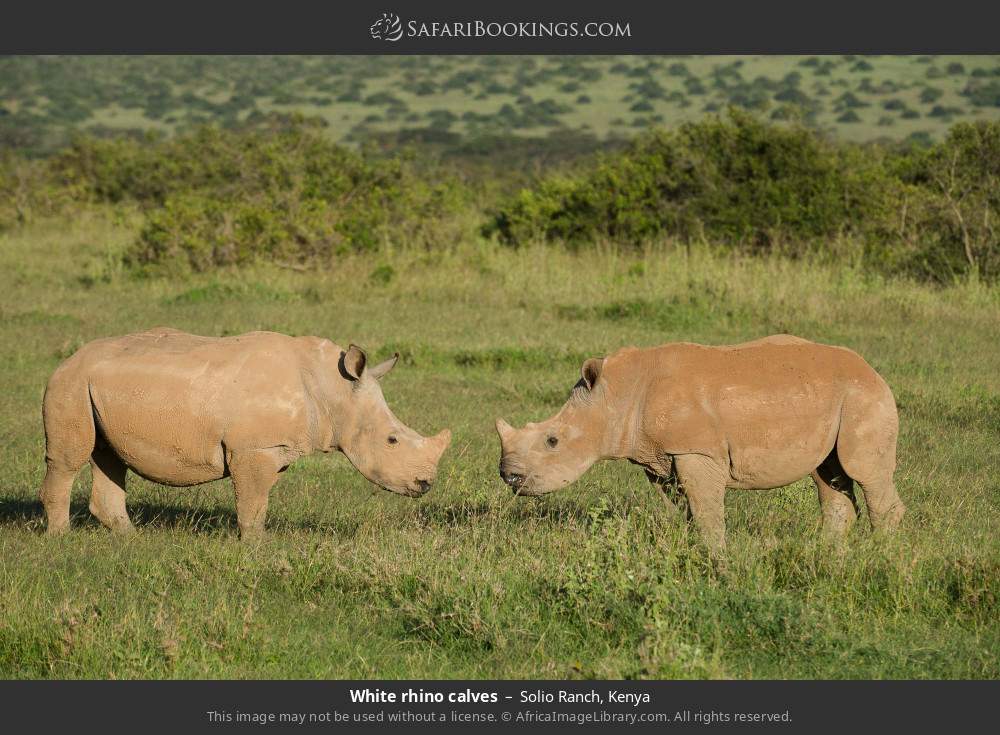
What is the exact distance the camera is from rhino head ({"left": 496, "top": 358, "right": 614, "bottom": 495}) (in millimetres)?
6988

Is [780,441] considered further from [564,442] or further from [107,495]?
[107,495]

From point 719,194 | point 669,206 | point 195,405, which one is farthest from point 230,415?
point 669,206

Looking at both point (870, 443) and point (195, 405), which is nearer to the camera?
point (870, 443)

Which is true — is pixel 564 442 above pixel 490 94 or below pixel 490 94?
above

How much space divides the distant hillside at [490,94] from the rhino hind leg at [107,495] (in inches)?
1782

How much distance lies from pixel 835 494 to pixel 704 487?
1038mm

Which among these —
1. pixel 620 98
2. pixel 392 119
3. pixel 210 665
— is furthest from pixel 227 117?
pixel 210 665

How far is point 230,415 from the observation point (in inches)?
281

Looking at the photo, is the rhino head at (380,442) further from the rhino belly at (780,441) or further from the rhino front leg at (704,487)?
the rhino belly at (780,441)

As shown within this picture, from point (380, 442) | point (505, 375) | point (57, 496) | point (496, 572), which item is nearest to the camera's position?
point (496, 572)

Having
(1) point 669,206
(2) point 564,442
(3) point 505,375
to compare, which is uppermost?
(2) point 564,442

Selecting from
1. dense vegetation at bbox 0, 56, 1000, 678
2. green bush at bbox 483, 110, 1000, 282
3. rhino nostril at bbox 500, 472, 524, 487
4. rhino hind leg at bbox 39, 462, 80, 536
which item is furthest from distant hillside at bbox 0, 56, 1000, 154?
rhino nostril at bbox 500, 472, 524, 487

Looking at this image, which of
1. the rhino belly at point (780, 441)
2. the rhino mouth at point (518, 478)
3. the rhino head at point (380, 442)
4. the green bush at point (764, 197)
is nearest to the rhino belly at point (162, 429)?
the rhino head at point (380, 442)

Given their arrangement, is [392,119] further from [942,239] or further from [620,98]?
[942,239]
